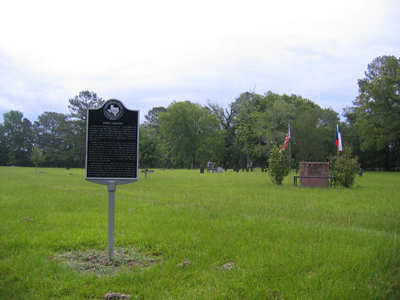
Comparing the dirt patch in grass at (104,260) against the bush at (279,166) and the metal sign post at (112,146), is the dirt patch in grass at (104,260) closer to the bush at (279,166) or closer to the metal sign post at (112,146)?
the metal sign post at (112,146)

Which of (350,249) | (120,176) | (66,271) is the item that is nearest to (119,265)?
(66,271)

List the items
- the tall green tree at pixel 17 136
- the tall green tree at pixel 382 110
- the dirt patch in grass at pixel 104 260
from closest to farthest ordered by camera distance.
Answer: the dirt patch in grass at pixel 104 260, the tall green tree at pixel 382 110, the tall green tree at pixel 17 136

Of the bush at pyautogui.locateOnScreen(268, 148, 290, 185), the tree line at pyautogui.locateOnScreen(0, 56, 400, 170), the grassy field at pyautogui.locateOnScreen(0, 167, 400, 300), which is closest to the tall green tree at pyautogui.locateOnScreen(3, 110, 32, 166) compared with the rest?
the tree line at pyautogui.locateOnScreen(0, 56, 400, 170)

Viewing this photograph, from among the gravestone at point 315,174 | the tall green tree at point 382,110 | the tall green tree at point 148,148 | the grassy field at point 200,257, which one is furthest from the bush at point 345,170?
the tall green tree at point 382,110

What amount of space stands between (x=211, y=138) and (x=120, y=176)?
64.6 m

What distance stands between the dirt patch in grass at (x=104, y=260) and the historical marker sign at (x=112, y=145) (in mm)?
1144

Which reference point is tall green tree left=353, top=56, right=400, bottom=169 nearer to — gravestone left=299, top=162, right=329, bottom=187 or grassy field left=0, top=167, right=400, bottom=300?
gravestone left=299, top=162, right=329, bottom=187

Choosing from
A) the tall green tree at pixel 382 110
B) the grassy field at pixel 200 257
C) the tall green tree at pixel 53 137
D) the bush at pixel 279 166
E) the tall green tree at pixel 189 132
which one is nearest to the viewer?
the grassy field at pixel 200 257

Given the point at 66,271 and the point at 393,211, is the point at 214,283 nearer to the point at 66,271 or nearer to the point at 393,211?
the point at 66,271

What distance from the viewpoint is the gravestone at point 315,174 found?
1803 centimetres

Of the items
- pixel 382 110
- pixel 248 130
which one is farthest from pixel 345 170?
pixel 248 130

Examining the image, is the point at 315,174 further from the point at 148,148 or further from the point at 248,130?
the point at 248,130

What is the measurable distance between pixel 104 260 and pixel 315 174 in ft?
A: 52.2

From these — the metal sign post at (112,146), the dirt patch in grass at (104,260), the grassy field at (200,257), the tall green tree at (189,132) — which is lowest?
the dirt patch in grass at (104,260)
